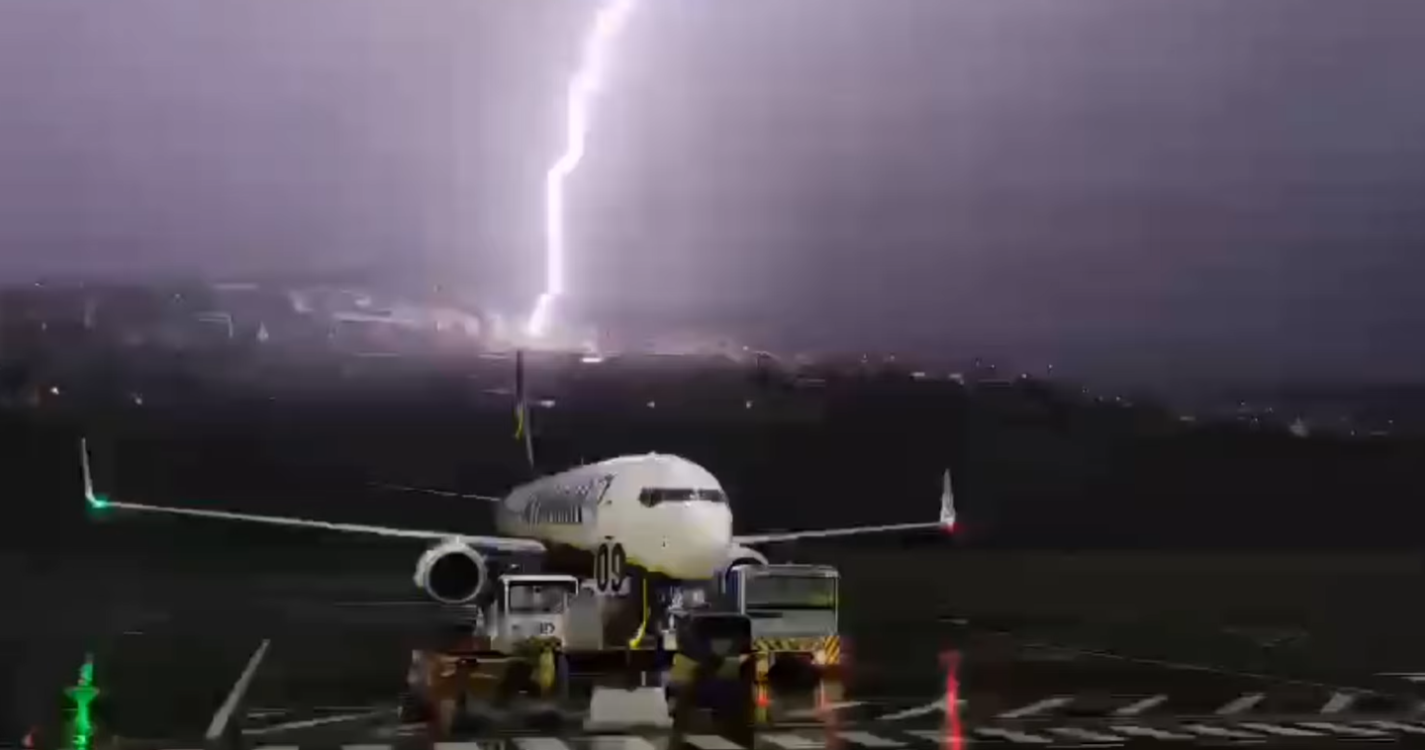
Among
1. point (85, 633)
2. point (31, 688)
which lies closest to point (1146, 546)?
point (85, 633)

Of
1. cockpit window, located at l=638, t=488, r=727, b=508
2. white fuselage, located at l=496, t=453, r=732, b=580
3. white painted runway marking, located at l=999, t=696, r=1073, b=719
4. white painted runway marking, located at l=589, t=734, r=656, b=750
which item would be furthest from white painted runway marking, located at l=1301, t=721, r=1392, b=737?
cockpit window, located at l=638, t=488, r=727, b=508

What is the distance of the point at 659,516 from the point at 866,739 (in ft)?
51.4

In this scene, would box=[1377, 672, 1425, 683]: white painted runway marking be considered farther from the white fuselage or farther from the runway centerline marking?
the white fuselage

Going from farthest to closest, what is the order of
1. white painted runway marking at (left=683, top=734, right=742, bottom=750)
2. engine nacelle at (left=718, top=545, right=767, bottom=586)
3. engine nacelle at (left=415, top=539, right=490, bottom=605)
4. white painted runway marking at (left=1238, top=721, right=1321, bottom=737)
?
engine nacelle at (left=415, top=539, right=490, bottom=605), engine nacelle at (left=718, top=545, right=767, bottom=586), white painted runway marking at (left=1238, top=721, right=1321, bottom=737), white painted runway marking at (left=683, top=734, right=742, bottom=750)

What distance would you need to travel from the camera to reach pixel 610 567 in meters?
41.6

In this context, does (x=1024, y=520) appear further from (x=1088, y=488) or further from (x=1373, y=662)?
(x=1373, y=662)

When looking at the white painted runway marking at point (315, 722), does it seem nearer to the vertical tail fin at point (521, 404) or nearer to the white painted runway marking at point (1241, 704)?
the white painted runway marking at point (1241, 704)

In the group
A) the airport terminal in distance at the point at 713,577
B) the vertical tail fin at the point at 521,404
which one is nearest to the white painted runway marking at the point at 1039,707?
the airport terminal in distance at the point at 713,577

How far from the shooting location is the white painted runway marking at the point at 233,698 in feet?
87.8

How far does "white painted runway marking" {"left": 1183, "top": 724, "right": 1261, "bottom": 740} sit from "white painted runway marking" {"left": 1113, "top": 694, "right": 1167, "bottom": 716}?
1841mm

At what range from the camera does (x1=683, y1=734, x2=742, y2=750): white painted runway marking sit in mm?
23703

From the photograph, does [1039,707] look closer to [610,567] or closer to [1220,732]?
[1220,732]

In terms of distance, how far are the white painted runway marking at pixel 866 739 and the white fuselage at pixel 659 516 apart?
1418cm

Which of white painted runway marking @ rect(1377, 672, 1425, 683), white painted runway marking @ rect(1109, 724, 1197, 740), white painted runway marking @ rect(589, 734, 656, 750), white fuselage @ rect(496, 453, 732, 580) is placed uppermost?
white fuselage @ rect(496, 453, 732, 580)
